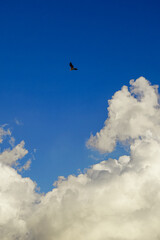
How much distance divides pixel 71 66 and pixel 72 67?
1009mm

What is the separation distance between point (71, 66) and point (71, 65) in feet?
1.01

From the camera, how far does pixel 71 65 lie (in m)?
26.0

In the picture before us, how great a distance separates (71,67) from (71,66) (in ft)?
2.29

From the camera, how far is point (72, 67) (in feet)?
84.0

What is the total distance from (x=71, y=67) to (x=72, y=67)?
17.8 inches

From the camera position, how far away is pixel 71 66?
85.7 feet

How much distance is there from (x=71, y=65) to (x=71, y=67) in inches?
36.6

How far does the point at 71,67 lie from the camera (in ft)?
84.6
